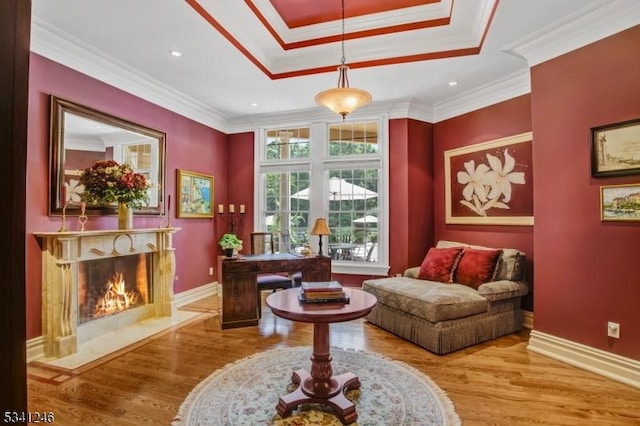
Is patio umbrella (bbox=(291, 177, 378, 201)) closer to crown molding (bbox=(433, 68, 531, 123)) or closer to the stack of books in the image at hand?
crown molding (bbox=(433, 68, 531, 123))

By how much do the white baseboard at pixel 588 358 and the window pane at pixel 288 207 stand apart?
329cm

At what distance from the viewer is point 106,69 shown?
3545 mm

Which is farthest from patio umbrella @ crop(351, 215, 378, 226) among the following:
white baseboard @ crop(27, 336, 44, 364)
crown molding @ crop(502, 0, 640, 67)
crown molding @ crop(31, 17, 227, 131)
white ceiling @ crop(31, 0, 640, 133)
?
white baseboard @ crop(27, 336, 44, 364)

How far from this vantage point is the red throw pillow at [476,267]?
3557 millimetres

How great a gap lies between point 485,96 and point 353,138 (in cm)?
188

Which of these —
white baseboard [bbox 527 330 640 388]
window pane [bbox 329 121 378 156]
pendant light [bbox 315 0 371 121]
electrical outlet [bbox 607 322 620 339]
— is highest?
window pane [bbox 329 121 378 156]

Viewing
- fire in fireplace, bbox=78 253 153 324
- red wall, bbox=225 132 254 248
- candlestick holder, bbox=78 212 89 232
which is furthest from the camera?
red wall, bbox=225 132 254 248

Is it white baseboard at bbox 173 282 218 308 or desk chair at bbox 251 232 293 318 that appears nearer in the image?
desk chair at bbox 251 232 293 318

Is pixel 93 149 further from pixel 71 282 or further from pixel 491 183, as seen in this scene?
→ pixel 491 183

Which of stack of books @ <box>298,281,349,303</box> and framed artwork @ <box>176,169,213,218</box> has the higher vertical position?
framed artwork @ <box>176,169,213,218</box>

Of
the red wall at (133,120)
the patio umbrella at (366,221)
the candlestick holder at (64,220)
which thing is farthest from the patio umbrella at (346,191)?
the candlestick holder at (64,220)

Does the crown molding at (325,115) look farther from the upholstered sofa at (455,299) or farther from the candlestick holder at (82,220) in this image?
the candlestick holder at (82,220)

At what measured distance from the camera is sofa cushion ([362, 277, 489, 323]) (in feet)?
10.0

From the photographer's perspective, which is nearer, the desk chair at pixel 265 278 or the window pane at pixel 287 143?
the desk chair at pixel 265 278
